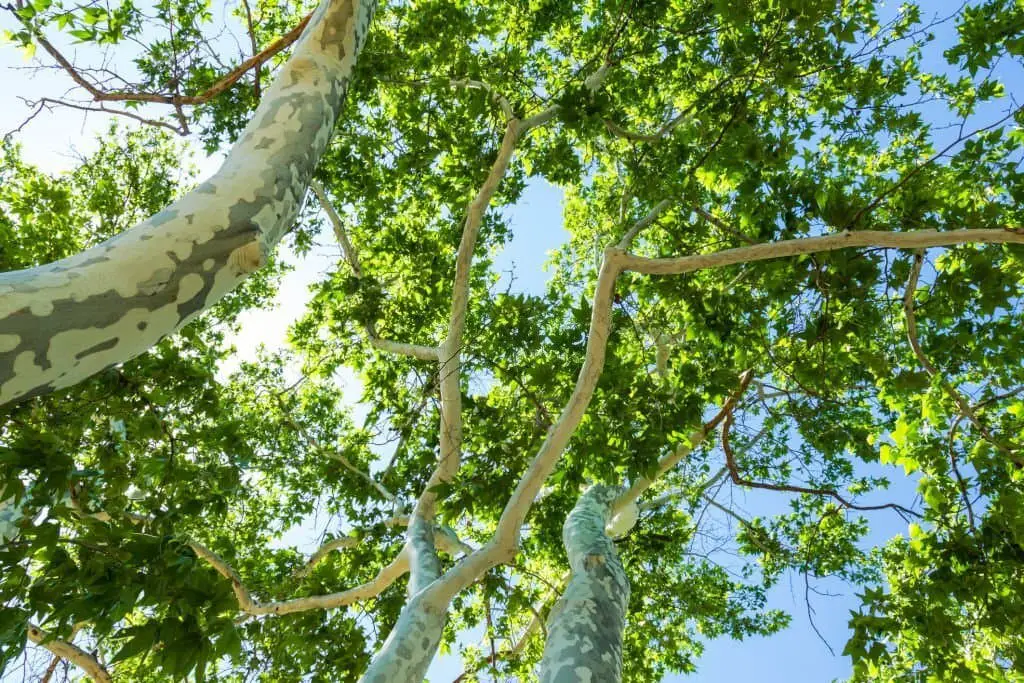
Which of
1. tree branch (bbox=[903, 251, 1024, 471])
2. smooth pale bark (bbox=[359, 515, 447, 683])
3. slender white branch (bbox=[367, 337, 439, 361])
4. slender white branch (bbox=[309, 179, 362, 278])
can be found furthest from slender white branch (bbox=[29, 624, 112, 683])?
tree branch (bbox=[903, 251, 1024, 471])

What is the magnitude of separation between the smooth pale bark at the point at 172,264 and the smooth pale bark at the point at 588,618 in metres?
2.08

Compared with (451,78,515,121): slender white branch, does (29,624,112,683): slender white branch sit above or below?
below

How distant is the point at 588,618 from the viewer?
9.87 ft

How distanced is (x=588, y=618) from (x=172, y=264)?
7.85ft

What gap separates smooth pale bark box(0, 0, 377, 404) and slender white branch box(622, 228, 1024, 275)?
1.70 metres

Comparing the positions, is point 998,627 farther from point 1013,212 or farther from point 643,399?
point 1013,212

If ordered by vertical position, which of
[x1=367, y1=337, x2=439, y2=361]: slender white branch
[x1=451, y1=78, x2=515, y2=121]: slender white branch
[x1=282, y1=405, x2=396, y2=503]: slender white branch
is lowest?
[x1=282, y1=405, x2=396, y2=503]: slender white branch

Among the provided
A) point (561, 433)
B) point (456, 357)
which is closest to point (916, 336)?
point (561, 433)

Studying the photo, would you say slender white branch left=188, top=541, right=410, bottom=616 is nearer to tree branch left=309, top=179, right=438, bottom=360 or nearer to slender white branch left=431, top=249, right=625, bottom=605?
slender white branch left=431, top=249, right=625, bottom=605

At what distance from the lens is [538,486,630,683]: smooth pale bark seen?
271 centimetres

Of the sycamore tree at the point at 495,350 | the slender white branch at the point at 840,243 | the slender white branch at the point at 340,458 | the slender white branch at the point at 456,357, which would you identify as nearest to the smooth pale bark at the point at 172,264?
the sycamore tree at the point at 495,350

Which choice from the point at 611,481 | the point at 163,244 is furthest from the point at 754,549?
the point at 163,244

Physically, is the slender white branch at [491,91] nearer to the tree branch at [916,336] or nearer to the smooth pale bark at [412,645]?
the tree branch at [916,336]

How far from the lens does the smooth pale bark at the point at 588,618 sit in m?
2.71
